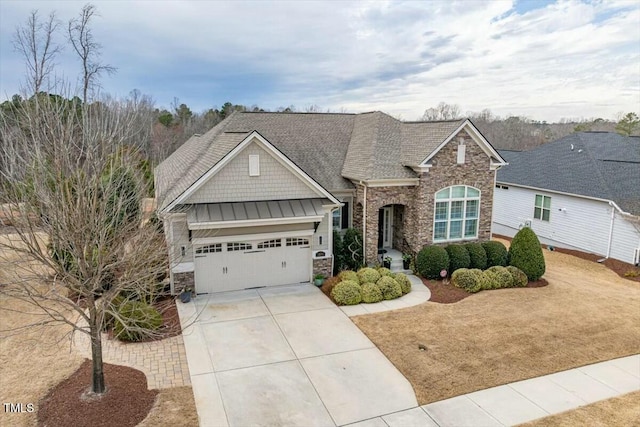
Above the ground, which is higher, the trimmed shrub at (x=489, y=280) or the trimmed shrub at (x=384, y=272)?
the trimmed shrub at (x=384, y=272)

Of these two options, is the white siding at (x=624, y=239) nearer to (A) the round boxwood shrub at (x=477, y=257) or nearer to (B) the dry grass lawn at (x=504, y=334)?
(B) the dry grass lawn at (x=504, y=334)

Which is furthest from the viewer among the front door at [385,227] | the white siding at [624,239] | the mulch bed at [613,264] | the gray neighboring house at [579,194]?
the gray neighboring house at [579,194]

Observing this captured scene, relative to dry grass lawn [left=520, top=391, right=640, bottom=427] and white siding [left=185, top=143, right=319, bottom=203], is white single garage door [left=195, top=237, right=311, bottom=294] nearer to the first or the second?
white siding [left=185, top=143, right=319, bottom=203]

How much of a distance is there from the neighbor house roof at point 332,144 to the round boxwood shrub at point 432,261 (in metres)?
3.30

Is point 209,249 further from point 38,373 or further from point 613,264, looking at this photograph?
point 613,264

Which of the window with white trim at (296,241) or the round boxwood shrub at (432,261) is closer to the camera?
the window with white trim at (296,241)

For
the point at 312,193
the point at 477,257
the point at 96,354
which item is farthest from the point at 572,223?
the point at 96,354

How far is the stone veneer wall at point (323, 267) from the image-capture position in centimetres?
1709

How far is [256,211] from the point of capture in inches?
614

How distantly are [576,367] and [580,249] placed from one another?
1404 centimetres

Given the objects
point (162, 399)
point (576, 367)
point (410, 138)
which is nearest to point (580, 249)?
point (410, 138)

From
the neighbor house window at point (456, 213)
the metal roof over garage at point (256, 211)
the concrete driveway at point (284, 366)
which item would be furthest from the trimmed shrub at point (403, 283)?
the metal roof over garage at point (256, 211)

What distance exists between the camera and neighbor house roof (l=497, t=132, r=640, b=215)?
21953 mm

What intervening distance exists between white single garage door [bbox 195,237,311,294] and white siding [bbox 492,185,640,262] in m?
15.6
